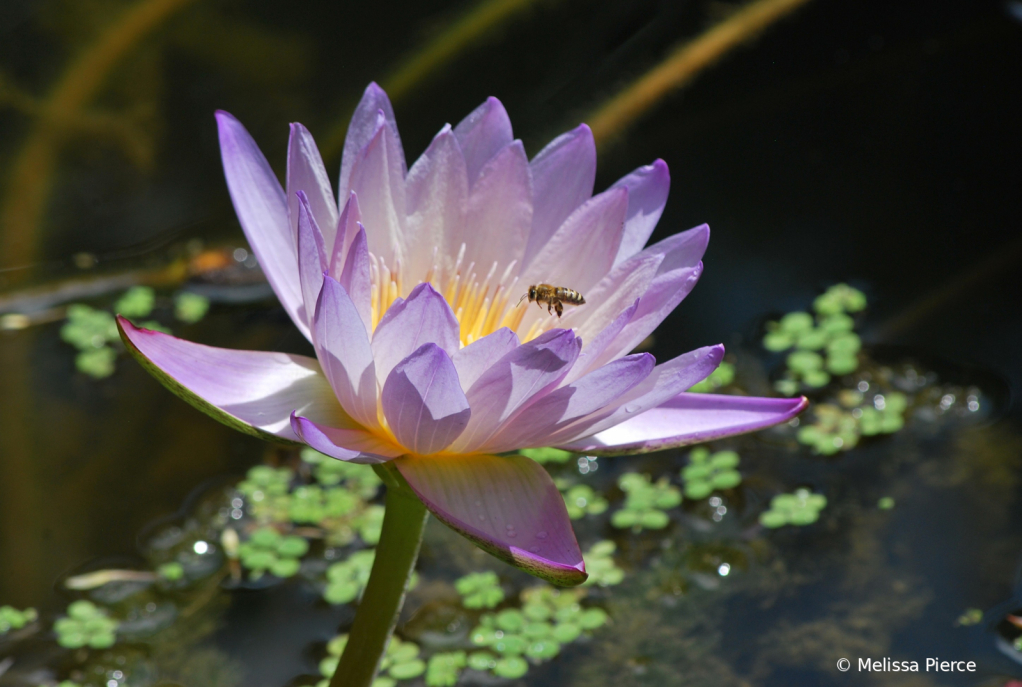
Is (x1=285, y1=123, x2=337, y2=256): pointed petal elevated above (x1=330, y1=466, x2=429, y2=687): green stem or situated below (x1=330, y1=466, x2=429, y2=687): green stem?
above

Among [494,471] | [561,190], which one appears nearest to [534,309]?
[561,190]

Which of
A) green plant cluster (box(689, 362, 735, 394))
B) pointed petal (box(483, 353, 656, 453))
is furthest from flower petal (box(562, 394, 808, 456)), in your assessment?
green plant cluster (box(689, 362, 735, 394))

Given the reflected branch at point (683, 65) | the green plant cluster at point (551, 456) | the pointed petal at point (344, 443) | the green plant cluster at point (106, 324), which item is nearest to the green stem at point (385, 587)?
the pointed petal at point (344, 443)

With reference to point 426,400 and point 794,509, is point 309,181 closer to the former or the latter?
point 426,400

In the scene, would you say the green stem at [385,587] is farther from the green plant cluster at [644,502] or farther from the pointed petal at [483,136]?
the green plant cluster at [644,502]

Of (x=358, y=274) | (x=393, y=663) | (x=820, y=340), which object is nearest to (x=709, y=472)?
(x=820, y=340)

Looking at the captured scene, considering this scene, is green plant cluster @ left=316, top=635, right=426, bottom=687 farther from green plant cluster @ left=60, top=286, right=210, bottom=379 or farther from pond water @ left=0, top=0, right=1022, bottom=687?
green plant cluster @ left=60, top=286, right=210, bottom=379

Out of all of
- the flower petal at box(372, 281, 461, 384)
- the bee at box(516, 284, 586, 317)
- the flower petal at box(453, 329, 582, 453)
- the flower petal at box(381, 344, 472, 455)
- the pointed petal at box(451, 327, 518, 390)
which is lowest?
the flower petal at box(381, 344, 472, 455)

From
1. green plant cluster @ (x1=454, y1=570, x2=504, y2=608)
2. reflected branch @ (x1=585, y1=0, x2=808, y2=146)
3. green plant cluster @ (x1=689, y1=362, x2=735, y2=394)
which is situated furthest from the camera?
reflected branch @ (x1=585, y1=0, x2=808, y2=146)
